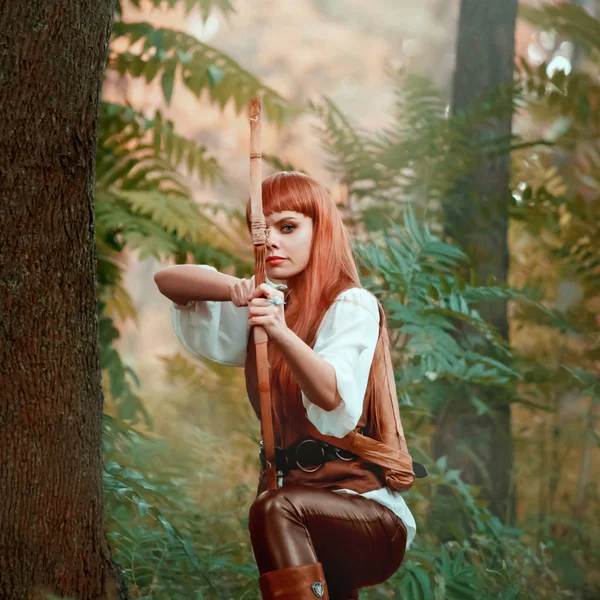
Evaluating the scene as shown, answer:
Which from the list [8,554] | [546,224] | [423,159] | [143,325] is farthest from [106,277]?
[143,325]

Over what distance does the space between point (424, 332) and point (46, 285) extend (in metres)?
1.76

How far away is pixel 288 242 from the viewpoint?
2332 mm

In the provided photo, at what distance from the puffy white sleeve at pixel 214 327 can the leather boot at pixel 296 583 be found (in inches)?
25.4

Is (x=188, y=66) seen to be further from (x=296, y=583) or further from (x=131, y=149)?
(x=296, y=583)

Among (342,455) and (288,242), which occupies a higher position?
(288,242)

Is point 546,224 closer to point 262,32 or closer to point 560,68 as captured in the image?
point 560,68

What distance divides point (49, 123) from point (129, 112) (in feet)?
5.88

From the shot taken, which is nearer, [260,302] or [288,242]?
[260,302]

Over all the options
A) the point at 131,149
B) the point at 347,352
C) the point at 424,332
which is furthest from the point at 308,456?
the point at 131,149

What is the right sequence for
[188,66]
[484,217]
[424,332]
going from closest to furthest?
[424,332] < [188,66] < [484,217]

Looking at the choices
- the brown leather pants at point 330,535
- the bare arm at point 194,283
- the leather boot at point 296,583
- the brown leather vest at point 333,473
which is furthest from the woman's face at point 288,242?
the leather boot at point 296,583

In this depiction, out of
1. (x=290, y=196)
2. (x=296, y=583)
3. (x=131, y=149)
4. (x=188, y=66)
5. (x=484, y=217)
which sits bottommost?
(x=296, y=583)

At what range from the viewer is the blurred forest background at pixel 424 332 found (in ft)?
10.9

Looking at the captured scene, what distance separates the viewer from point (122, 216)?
12.3 feet
